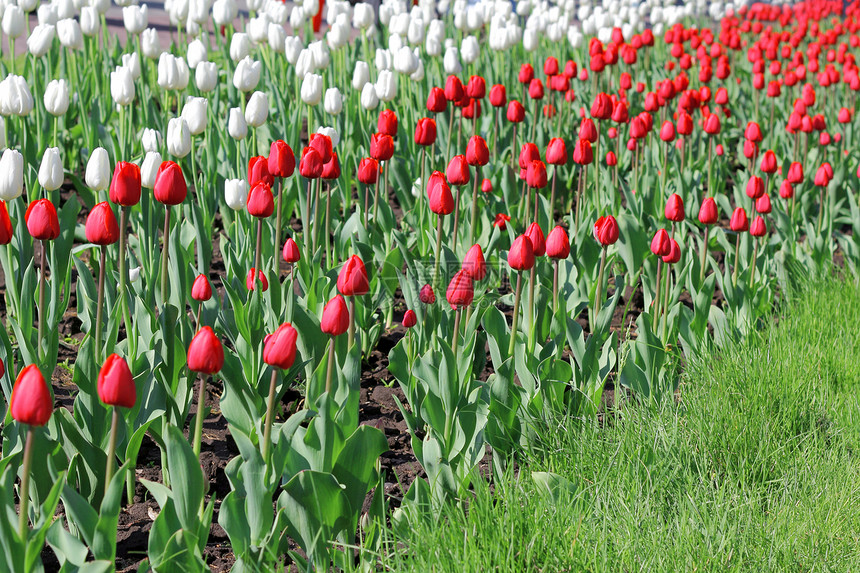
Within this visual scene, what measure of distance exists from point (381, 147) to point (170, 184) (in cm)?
106

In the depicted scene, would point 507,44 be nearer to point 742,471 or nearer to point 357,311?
point 357,311

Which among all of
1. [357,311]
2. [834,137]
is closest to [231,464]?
[357,311]

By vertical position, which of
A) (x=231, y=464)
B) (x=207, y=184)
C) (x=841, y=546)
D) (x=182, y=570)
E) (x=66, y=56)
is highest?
(x=66, y=56)

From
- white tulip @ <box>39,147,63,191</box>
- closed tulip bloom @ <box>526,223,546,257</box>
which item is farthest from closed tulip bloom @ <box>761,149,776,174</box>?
white tulip @ <box>39,147,63,191</box>

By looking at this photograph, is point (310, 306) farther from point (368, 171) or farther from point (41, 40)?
point (41, 40)

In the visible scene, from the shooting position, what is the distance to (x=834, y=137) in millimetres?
6207

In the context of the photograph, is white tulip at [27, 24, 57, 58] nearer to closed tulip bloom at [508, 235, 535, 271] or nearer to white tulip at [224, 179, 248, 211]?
white tulip at [224, 179, 248, 211]

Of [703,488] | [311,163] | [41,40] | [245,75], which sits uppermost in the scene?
[41,40]

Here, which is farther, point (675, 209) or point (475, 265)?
point (675, 209)

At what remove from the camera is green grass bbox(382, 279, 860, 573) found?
211 cm

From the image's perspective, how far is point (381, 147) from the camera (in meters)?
3.47

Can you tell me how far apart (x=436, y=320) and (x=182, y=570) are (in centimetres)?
126

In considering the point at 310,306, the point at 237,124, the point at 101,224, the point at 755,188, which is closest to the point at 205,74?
the point at 237,124

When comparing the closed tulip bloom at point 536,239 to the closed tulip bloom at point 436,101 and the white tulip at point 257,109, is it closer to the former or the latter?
the white tulip at point 257,109
